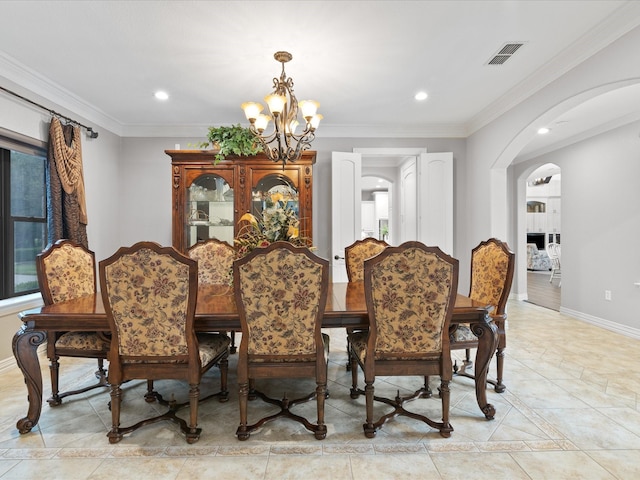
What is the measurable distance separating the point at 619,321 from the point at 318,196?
3.80 meters

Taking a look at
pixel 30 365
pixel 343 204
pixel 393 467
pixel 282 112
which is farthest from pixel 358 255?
pixel 30 365

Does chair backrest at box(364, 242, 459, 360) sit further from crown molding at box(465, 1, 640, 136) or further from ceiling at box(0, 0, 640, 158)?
crown molding at box(465, 1, 640, 136)

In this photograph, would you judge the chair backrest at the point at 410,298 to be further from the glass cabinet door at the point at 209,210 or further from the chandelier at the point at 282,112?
the glass cabinet door at the point at 209,210

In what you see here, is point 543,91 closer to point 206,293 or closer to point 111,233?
point 206,293

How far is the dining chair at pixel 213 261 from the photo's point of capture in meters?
3.18

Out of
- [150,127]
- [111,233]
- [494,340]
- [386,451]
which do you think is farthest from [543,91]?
[111,233]

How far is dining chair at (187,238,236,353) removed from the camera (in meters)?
3.18

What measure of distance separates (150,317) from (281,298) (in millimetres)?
677

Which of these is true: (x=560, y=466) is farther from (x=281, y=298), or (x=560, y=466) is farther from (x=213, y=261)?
(x=213, y=261)

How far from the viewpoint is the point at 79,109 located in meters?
3.71

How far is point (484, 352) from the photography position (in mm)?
1973

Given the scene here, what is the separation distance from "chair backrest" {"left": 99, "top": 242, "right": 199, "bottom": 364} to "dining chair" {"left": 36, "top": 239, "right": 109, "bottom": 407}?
1.58ft

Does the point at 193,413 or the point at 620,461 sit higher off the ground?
the point at 193,413

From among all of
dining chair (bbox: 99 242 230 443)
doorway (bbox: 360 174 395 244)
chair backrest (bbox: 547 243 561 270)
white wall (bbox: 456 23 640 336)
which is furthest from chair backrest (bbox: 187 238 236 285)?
chair backrest (bbox: 547 243 561 270)
